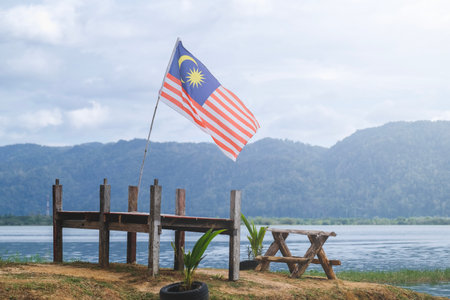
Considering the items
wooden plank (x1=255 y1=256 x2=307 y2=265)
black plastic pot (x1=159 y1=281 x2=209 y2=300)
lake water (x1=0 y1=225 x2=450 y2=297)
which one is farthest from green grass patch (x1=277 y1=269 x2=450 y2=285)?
black plastic pot (x1=159 y1=281 x2=209 y2=300)

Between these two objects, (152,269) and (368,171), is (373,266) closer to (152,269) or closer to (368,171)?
(152,269)

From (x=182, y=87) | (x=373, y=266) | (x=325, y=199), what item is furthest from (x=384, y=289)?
(x=325, y=199)

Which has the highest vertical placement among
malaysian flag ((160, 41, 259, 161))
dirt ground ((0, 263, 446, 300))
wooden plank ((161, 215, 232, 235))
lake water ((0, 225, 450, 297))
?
malaysian flag ((160, 41, 259, 161))

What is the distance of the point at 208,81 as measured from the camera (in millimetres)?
14898

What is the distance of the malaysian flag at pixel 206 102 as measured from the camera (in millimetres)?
14562

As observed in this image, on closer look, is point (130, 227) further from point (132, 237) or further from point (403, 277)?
point (403, 277)

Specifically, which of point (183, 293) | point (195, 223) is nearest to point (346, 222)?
point (195, 223)

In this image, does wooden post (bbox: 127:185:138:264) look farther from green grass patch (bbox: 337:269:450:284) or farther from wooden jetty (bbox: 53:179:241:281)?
green grass patch (bbox: 337:269:450:284)

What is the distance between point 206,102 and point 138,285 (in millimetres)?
4619

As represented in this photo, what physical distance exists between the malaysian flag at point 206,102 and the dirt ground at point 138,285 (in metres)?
3.08

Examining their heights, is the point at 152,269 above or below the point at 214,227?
Answer: below

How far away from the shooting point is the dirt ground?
36.5 feet

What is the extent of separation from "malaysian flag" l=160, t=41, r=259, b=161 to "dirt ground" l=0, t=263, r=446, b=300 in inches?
121

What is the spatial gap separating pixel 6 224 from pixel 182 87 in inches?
4843
